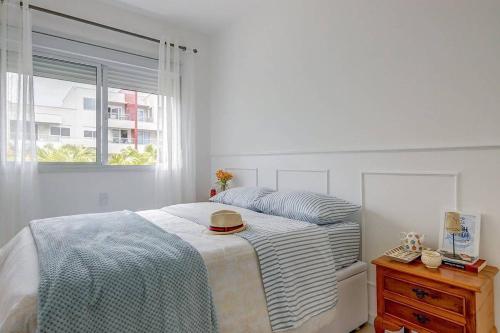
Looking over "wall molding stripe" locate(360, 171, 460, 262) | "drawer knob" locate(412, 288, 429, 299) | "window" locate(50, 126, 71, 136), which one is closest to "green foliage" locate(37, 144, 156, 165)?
"window" locate(50, 126, 71, 136)

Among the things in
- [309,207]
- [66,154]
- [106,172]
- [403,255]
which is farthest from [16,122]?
[403,255]

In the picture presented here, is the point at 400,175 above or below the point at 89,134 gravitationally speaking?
below

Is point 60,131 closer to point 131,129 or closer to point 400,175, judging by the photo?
point 131,129

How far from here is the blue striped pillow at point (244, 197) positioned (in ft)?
7.79

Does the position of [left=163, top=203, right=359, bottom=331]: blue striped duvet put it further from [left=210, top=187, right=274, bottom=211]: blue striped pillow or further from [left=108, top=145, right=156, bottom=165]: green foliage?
[left=108, top=145, right=156, bottom=165]: green foliage

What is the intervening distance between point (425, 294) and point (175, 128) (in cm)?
281

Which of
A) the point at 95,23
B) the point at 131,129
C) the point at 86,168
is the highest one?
the point at 95,23

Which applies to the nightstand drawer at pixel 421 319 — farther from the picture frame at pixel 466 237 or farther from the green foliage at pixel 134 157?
the green foliage at pixel 134 157

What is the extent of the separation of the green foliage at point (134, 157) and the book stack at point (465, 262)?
9.63ft

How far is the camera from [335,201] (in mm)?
1996

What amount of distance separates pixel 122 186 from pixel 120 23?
175cm

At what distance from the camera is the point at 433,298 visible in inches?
52.5

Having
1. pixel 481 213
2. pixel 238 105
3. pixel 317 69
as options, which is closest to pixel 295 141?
pixel 317 69

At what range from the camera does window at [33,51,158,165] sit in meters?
2.75
